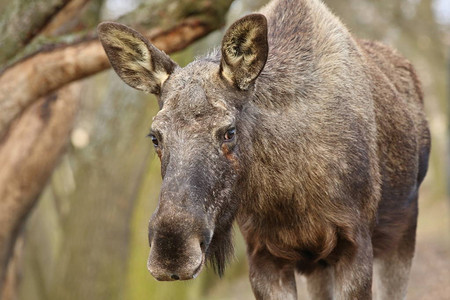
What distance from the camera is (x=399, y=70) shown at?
27.1 feet

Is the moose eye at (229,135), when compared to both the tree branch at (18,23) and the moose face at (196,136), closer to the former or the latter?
the moose face at (196,136)

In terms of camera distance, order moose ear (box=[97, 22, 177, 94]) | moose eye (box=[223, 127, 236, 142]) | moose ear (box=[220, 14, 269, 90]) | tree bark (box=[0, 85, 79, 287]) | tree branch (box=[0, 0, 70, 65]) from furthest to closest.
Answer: tree bark (box=[0, 85, 79, 287]) → tree branch (box=[0, 0, 70, 65]) → moose ear (box=[97, 22, 177, 94]) → moose ear (box=[220, 14, 269, 90]) → moose eye (box=[223, 127, 236, 142])

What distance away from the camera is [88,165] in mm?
13297

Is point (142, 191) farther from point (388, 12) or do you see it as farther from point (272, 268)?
point (388, 12)

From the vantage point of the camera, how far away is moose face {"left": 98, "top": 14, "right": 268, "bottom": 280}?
4.92 meters

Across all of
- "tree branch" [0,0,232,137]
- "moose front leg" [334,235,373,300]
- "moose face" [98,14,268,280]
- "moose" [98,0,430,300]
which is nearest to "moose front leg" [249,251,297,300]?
"moose" [98,0,430,300]

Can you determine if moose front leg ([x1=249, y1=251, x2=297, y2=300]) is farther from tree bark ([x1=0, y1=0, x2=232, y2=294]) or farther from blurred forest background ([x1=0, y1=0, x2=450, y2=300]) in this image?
tree bark ([x1=0, y1=0, x2=232, y2=294])

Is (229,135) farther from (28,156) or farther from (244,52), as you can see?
(28,156)

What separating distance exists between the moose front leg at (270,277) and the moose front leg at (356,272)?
0.49m

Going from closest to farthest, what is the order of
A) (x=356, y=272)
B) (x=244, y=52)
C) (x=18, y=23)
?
(x=244, y=52) < (x=356, y=272) < (x=18, y=23)

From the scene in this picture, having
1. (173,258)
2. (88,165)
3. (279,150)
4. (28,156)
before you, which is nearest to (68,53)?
(28,156)

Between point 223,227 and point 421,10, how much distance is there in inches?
735

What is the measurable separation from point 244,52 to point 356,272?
1.99m

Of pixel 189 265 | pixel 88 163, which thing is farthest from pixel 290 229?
pixel 88 163
